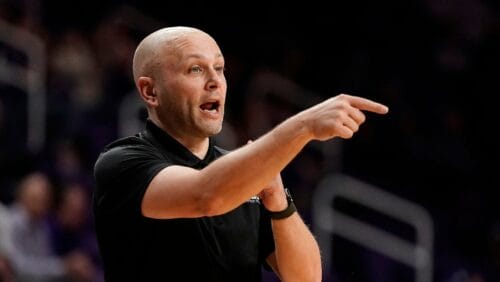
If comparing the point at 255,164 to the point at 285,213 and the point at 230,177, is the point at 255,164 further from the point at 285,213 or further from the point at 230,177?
the point at 285,213

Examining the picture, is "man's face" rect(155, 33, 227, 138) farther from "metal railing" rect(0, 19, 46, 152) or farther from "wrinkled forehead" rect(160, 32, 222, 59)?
"metal railing" rect(0, 19, 46, 152)

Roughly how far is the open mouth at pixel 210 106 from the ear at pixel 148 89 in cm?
19

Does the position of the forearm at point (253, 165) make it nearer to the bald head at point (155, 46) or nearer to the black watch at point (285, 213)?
the black watch at point (285, 213)

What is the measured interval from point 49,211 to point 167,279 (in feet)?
15.7

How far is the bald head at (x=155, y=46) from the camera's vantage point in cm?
376

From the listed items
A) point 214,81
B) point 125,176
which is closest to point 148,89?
point 214,81

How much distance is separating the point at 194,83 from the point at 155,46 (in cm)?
21

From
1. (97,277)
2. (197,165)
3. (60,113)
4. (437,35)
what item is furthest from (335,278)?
(437,35)

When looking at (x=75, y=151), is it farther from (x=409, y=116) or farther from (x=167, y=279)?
(x=167, y=279)

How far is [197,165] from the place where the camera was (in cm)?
384

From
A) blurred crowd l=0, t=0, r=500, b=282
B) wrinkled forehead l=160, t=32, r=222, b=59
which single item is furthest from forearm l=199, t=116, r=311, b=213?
blurred crowd l=0, t=0, r=500, b=282

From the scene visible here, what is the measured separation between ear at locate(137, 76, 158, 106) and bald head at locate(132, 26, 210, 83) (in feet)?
0.06

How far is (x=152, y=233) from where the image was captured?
367 cm

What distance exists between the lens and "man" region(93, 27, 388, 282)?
360cm
